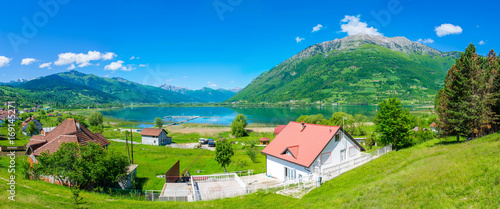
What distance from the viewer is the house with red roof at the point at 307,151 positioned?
25.8m

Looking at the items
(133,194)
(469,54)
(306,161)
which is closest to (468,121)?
(469,54)

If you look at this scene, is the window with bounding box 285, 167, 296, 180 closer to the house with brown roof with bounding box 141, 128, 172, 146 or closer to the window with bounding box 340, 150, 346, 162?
the window with bounding box 340, 150, 346, 162

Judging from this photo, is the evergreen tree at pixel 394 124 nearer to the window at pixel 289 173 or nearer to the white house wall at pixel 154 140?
the window at pixel 289 173

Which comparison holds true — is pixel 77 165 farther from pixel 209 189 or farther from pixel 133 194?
pixel 209 189

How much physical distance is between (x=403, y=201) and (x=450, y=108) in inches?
1033

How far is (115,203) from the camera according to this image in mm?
18766

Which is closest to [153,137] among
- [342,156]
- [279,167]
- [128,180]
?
[128,180]

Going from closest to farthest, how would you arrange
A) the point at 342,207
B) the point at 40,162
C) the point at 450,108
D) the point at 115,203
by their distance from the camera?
the point at 342,207 → the point at 115,203 → the point at 40,162 → the point at 450,108

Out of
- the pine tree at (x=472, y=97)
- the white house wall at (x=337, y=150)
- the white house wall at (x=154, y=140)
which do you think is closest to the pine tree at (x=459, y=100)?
the pine tree at (x=472, y=97)

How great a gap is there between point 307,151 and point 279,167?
414cm

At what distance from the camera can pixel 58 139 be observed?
30.8m

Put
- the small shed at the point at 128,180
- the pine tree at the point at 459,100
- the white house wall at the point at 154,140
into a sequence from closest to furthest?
the pine tree at the point at 459,100, the small shed at the point at 128,180, the white house wall at the point at 154,140

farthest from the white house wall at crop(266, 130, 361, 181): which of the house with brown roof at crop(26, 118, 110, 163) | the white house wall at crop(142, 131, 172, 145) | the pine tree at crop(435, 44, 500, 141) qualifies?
the white house wall at crop(142, 131, 172, 145)

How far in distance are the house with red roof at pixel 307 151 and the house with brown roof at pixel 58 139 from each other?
954 inches
